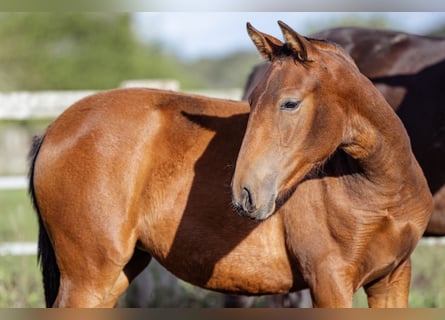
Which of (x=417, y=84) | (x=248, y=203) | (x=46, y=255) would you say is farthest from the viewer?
(x=417, y=84)

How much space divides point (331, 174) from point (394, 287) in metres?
0.69

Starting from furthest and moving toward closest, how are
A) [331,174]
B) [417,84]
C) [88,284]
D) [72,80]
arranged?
[72,80], [417,84], [88,284], [331,174]

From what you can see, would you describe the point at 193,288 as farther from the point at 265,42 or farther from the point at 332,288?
the point at 265,42

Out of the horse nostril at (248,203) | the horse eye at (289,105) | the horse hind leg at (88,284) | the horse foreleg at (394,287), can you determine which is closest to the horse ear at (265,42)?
the horse eye at (289,105)

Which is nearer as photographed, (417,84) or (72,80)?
(417,84)

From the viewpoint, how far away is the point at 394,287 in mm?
3803

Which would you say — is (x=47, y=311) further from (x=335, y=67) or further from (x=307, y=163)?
(x=335, y=67)

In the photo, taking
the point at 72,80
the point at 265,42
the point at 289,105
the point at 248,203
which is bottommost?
the point at 72,80

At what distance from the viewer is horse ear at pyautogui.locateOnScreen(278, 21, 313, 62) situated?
3132 mm

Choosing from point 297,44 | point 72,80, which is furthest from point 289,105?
point 72,80

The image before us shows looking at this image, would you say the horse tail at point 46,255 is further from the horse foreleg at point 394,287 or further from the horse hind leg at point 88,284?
the horse foreleg at point 394,287

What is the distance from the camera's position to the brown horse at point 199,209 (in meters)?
3.51

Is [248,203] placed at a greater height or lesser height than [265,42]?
lesser

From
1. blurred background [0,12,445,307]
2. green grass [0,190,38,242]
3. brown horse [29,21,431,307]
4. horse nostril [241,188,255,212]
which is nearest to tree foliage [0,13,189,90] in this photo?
blurred background [0,12,445,307]
